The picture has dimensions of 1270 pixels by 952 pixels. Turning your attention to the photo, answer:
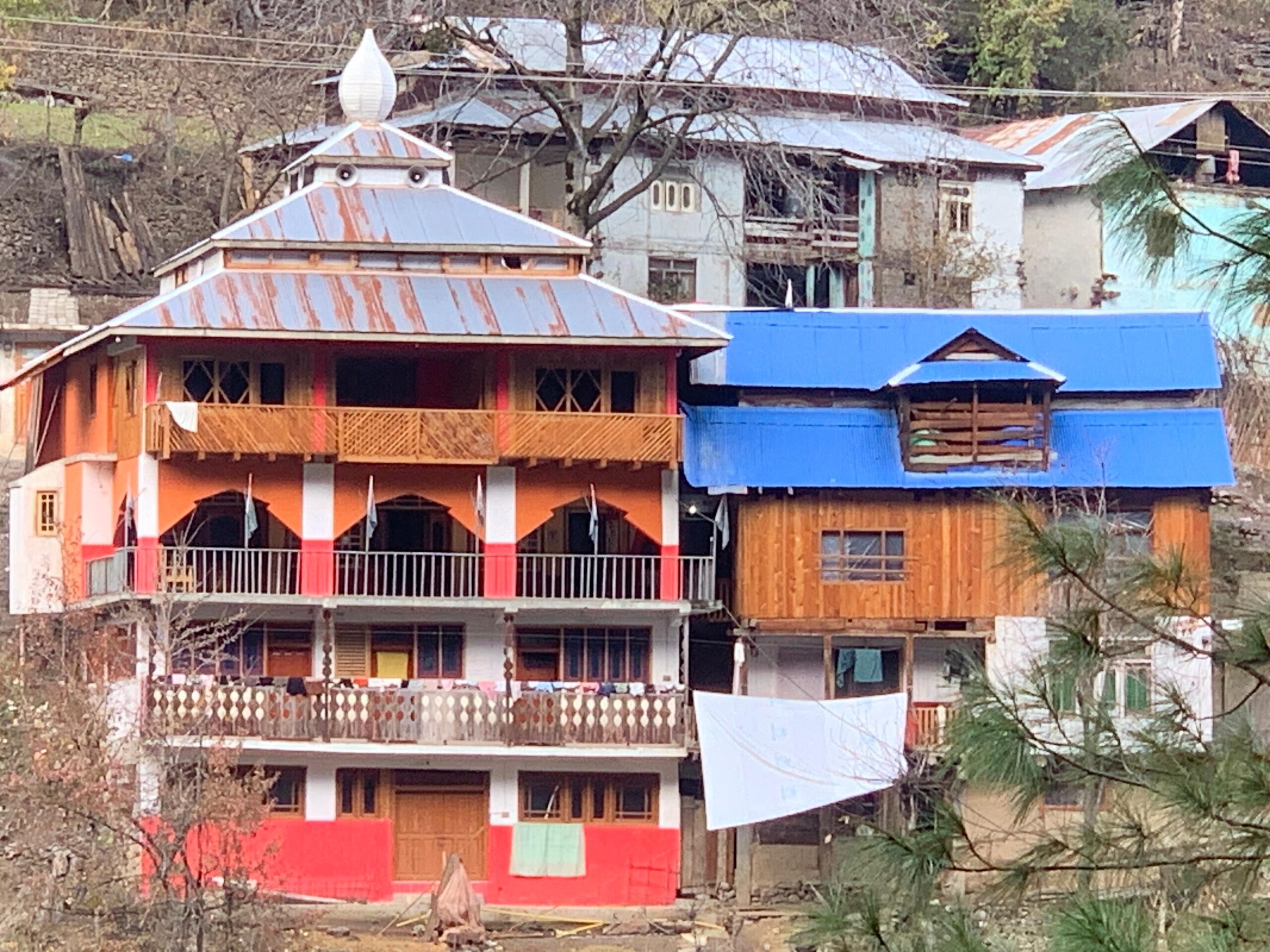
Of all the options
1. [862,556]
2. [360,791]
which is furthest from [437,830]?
[862,556]

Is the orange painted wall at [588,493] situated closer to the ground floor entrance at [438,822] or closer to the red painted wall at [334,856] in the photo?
the ground floor entrance at [438,822]

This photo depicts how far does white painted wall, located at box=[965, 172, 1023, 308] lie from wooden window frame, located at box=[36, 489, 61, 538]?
19479 millimetres

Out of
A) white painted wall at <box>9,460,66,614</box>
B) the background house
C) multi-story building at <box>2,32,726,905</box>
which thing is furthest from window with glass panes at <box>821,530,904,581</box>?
the background house

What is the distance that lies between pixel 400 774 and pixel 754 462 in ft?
22.2

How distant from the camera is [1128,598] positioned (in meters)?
15.4

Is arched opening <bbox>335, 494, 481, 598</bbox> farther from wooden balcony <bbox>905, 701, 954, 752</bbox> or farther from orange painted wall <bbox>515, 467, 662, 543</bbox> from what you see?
wooden balcony <bbox>905, 701, 954, 752</bbox>

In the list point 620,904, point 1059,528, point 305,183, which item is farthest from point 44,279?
point 1059,528

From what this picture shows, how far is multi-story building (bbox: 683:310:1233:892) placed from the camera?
135 ft

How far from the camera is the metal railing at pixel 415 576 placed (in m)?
39.9

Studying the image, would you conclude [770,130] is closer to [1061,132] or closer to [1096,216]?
[1096,216]

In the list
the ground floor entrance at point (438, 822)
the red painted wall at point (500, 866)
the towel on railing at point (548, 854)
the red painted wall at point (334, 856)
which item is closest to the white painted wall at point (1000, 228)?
the red painted wall at point (500, 866)

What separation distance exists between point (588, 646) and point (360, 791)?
13.1 feet

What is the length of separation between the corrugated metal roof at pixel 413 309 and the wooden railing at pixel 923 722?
6.18 meters

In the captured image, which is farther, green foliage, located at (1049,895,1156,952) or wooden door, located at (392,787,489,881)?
wooden door, located at (392,787,489,881)
